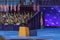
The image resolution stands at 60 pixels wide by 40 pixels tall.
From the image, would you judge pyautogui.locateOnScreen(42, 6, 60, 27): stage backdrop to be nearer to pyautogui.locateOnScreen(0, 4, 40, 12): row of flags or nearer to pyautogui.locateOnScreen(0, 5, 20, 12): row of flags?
pyautogui.locateOnScreen(0, 4, 40, 12): row of flags

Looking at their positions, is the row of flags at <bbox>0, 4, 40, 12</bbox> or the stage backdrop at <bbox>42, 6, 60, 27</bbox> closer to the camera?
the row of flags at <bbox>0, 4, 40, 12</bbox>

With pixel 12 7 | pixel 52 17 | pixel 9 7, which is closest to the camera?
pixel 9 7

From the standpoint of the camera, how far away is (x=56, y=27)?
2480 centimetres

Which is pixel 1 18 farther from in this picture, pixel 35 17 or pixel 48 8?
pixel 48 8

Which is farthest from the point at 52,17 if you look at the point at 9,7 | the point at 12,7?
the point at 9,7

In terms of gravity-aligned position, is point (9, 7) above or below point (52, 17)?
above

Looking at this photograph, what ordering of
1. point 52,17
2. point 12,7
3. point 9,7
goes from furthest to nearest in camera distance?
point 52,17 < point 12,7 < point 9,7

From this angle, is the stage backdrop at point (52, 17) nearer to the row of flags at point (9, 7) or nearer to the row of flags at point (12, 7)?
the row of flags at point (12, 7)

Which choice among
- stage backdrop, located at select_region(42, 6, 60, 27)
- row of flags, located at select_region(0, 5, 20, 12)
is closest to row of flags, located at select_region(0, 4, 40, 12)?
row of flags, located at select_region(0, 5, 20, 12)

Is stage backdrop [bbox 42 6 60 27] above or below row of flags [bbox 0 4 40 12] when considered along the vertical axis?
below

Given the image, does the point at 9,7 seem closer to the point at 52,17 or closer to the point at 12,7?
the point at 12,7

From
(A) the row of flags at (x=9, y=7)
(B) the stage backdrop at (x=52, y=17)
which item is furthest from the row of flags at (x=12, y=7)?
(B) the stage backdrop at (x=52, y=17)

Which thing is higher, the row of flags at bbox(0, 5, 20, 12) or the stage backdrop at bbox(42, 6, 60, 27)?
the row of flags at bbox(0, 5, 20, 12)

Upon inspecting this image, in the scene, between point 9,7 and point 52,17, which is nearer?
point 9,7
